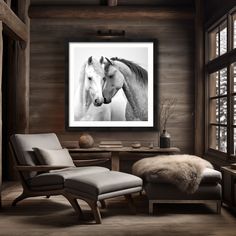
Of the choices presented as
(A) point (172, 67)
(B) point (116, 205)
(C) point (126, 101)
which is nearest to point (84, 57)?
(C) point (126, 101)

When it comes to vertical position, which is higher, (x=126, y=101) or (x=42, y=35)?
(x=42, y=35)

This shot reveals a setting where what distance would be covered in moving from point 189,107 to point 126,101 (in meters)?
1.02

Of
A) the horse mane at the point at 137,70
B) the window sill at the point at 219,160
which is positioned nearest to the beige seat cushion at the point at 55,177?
the window sill at the point at 219,160

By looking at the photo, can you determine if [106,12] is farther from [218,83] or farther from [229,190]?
[229,190]

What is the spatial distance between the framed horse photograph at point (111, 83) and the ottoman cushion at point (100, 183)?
2.26 meters

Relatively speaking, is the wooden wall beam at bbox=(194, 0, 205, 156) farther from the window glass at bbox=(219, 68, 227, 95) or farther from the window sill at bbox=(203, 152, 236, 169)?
the window glass at bbox=(219, 68, 227, 95)

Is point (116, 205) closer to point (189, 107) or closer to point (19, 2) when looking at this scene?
point (189, 107)

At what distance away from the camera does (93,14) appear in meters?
6.06

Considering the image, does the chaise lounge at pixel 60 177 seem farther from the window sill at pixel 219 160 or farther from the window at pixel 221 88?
the window at pixel 221 88

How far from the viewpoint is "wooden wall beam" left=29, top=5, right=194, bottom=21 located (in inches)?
238

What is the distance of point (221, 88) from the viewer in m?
5.37

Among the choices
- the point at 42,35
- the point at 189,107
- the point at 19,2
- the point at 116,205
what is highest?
the point at 19,2

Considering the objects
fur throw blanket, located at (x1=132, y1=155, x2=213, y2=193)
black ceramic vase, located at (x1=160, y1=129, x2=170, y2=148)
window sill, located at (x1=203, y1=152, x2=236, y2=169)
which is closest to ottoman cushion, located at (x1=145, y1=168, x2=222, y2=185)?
fur throw blanket, located at (x1=132, y1=155, x2=213, y2=193)

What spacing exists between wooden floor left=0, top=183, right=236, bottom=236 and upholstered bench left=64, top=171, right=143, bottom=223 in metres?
0.24
